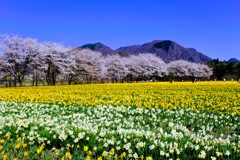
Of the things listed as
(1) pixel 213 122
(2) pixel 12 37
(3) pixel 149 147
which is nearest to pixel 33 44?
(2) pixel 12 37

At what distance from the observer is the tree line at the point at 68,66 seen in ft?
145

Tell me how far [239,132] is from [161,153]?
464cm

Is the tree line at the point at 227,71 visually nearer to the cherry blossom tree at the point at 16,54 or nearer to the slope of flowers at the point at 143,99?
the cherry blossom tree at the point at 16,54

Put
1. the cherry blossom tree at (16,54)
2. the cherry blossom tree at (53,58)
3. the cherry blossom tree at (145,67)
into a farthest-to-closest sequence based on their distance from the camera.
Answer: the cherry blossom tree at (145,67)
the cherry blossom tree at (53,58)
the cherry blossom tree at (16,54)

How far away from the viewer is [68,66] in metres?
52.9

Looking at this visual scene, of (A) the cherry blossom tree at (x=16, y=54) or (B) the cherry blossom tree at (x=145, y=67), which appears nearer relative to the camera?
(A) the cherry blossom tree at (x=16, y=54)

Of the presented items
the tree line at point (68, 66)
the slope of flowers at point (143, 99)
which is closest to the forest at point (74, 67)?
the tree line at point (68, 66)

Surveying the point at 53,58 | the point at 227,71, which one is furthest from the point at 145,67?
the point at 53,58

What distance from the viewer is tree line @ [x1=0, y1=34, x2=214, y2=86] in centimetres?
4434

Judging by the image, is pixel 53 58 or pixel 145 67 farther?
pixel 145 67

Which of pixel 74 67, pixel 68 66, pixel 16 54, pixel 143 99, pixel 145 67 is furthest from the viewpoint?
pixel 145 67

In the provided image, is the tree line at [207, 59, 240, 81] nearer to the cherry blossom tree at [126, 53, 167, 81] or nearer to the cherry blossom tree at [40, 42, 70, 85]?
the cherry blossom tree at [126, 53, 167, 81]

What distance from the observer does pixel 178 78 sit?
320 ft

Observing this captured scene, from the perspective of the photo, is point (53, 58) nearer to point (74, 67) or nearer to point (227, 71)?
point (74, 67)
